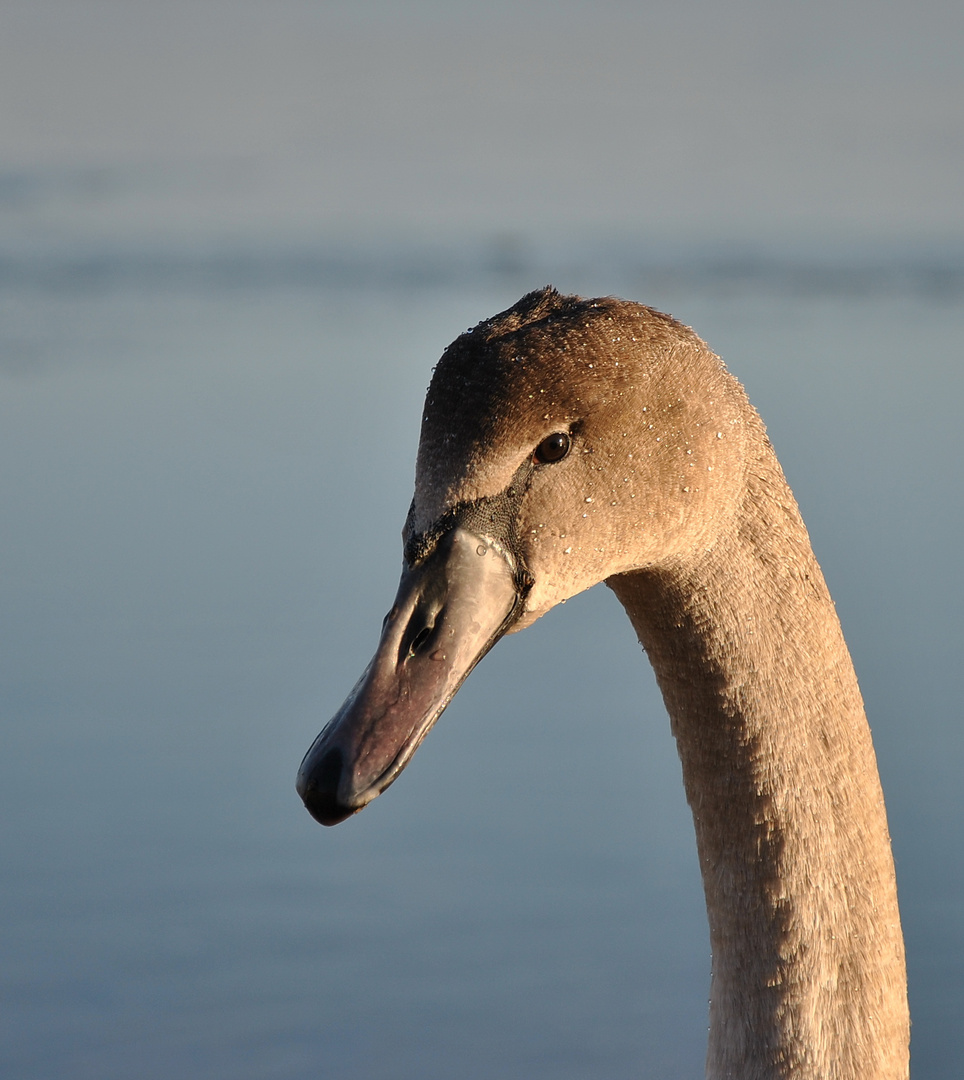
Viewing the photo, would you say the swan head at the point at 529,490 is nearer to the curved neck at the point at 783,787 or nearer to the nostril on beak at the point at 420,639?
the nostril on beak at the point at 420,639

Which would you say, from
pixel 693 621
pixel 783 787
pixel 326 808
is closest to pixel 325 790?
pixel 326 808

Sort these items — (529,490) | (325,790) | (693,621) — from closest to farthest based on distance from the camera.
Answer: (325,790), (529,490), (693,621)

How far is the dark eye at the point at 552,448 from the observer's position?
2535mm

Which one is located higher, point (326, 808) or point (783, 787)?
point (783, 787)

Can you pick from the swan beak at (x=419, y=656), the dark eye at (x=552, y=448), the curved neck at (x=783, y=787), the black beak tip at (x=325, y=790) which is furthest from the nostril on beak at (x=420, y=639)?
the curved neck at (x=783, y=787)

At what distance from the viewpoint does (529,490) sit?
2.52 metres

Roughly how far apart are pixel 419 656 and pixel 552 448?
444 millimetres

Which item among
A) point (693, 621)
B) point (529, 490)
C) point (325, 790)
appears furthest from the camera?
point (693, 621)

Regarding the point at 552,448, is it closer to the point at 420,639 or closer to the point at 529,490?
the point at 529,490

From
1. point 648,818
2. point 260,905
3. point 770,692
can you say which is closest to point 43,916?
point 260,905

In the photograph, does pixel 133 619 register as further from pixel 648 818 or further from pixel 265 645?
pixel 648 818

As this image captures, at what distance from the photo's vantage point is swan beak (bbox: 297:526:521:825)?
2.38 meters

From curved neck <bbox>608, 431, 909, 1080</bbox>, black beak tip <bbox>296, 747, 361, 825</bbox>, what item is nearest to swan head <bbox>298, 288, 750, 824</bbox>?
black beak tip <bbox>296, 747, 361, 825</bbox>

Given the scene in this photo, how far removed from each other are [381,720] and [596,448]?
62cm
